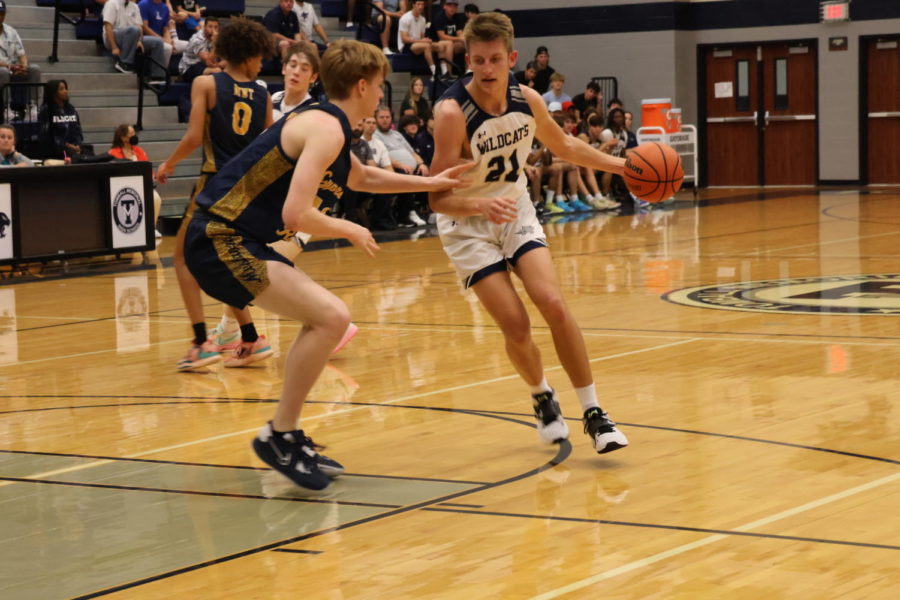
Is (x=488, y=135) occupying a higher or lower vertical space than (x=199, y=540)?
higher

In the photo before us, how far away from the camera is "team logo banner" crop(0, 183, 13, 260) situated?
466 inches

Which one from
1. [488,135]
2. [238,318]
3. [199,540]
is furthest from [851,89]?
[199,540]

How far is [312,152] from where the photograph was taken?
4.52 metres

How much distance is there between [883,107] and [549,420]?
735 inches

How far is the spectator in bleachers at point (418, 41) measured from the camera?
69.8ft

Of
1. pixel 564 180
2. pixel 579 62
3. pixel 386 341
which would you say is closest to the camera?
pixel 386 341

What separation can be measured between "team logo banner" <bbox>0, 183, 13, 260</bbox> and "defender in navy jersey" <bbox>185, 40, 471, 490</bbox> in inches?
298

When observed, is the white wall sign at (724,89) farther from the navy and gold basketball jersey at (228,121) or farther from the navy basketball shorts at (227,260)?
the navy basketball shorts at (227,260)

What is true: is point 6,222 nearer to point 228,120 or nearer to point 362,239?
point 228,120

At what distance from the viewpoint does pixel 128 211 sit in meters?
12.9

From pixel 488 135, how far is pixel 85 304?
5922 millimetres

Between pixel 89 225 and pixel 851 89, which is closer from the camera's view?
pixel 89 225

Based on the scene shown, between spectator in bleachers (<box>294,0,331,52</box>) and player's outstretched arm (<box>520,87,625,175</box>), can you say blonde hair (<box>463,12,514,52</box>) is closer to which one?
player's outstretched arm (<box>520,87,625,175</box>)

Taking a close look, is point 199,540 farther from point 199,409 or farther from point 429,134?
point 429,134
